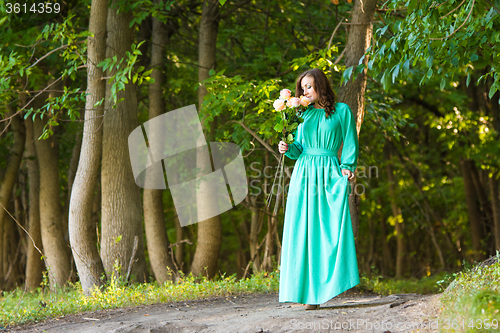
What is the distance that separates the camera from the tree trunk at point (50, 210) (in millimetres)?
7992

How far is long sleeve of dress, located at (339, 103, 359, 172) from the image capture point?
370 cm

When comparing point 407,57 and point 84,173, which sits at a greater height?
point 407,57

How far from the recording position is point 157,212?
7.48m

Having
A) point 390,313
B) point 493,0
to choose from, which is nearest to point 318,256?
point 390,313

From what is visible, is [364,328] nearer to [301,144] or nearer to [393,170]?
[301,144]

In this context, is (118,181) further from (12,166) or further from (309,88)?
(12,166)

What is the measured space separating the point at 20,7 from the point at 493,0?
657 centimetres

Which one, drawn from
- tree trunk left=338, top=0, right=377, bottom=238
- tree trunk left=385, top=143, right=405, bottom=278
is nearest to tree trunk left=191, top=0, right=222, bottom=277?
tree trunk left=338, top=0, right=377, bottom=238

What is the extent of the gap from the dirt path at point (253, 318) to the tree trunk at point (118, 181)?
5.07 ft

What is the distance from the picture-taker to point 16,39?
6.75m

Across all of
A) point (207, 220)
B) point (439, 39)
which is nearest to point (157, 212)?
point (207, 220)

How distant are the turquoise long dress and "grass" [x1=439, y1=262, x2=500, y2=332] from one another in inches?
30.7

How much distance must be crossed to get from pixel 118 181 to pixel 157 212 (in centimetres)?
157

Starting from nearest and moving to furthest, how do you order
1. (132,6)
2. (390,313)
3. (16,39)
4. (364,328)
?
(364,328) < (390,313) < (132,6) < (16,39)
